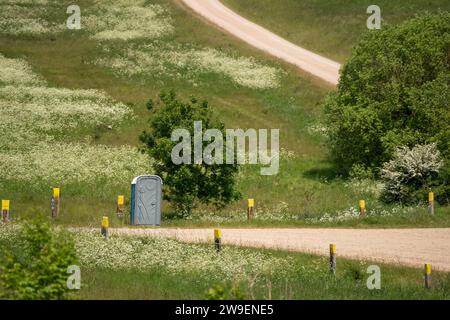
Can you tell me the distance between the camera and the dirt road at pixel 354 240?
2958 cm

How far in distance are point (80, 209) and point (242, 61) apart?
1445 inches

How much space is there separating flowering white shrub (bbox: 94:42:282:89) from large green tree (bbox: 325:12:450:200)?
15.8 meters

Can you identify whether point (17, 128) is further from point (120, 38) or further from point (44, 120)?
point (120, 38)

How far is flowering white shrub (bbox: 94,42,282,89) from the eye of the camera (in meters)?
69.0

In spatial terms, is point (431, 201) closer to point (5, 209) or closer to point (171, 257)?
point (171, 257)

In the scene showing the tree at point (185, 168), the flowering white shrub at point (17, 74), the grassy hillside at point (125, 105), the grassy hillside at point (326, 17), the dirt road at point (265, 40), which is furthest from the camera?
the grassy hillside at point (326, 17)

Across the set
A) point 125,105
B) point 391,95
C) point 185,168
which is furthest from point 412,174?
point 125,105

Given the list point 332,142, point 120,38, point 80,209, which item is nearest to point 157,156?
point 80,209

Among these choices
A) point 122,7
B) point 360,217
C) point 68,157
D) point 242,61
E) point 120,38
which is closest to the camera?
point 360,217

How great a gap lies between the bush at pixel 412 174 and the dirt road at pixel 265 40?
78.1ft

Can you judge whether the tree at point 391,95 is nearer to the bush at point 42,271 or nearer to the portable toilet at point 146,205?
the portable toilet at point 146,205

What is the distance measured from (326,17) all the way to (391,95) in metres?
34.4

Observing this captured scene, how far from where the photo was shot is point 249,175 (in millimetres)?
50906

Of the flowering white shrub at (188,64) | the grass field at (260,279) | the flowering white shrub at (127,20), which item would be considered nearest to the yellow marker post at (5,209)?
the grass field at (260,279)
